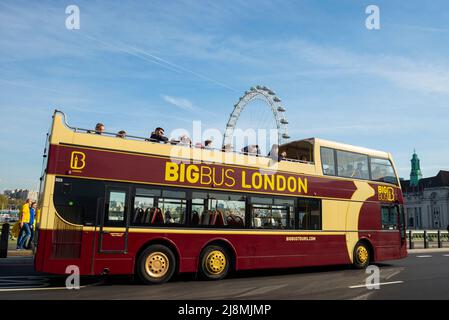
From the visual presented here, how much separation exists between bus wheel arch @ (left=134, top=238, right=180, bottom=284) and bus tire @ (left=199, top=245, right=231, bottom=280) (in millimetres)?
749

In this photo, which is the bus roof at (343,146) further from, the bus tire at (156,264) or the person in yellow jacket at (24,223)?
the person in yellow jacket at (24,223)

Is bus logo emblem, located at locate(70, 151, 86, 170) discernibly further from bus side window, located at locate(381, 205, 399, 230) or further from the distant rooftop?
the distant rooftop

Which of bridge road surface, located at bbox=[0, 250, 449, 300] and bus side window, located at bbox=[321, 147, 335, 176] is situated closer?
bridge road surface, located at bbox=[0, 250, 449, 300]

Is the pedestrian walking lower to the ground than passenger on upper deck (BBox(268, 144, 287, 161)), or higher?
lower

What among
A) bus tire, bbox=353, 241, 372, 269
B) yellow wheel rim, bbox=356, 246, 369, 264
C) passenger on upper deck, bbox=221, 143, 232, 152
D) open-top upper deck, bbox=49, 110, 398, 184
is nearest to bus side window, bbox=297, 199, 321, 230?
open-top upper deck, bbox=49, 110, 398, 184

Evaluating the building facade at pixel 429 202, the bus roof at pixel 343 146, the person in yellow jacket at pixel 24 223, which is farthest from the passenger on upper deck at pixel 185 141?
the building facade at pixel 429 202

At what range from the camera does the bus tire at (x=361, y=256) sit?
13.5 m

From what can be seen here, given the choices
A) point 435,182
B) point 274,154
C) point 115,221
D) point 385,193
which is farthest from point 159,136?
point 435,182

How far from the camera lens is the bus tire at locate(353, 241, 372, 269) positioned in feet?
44.3

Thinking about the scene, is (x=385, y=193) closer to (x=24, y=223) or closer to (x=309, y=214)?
(x=309, y=214)

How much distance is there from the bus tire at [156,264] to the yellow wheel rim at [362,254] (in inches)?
274

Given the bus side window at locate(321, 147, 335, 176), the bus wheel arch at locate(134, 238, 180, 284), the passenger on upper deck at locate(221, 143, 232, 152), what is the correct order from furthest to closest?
the bus side window at locate(321, 147, 335, 176), the passenger on upper deck at locate(221, 143, 232, 152), the bus wheel arch at locate(134, 238, 180, 284)
